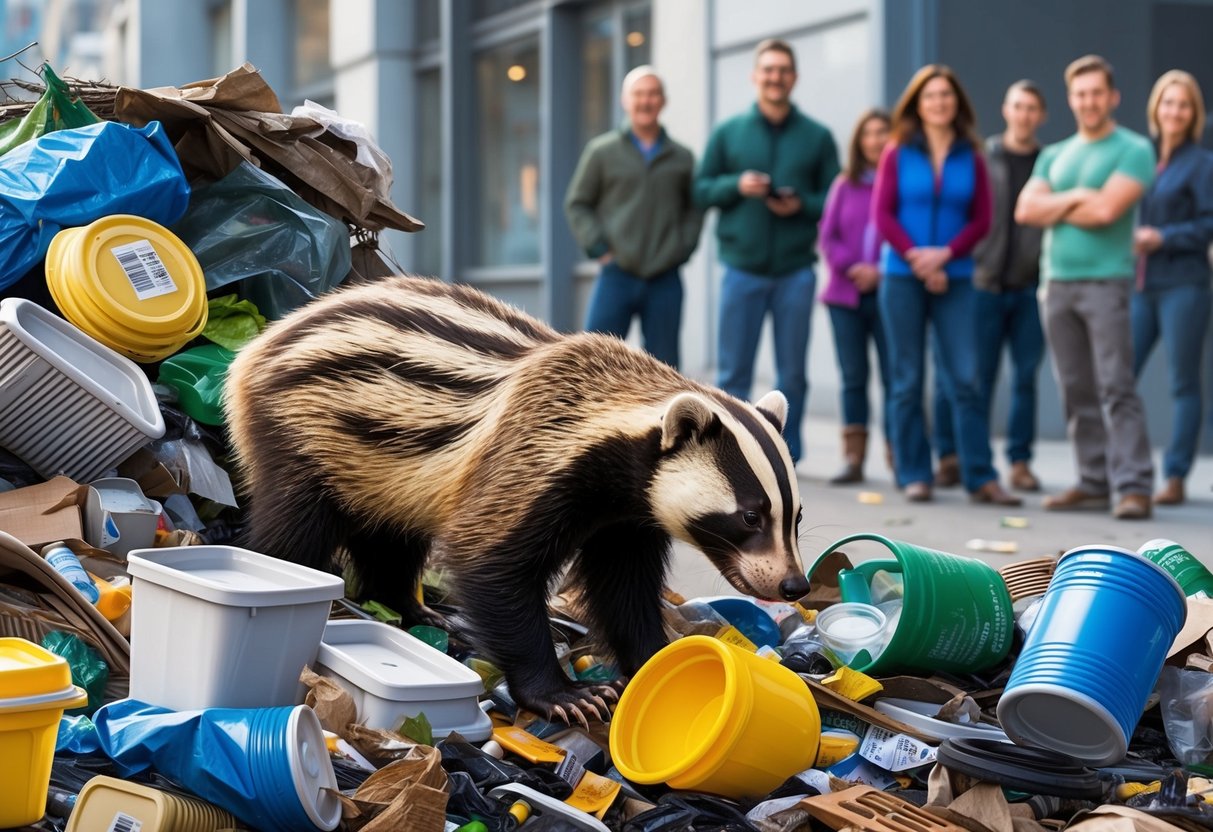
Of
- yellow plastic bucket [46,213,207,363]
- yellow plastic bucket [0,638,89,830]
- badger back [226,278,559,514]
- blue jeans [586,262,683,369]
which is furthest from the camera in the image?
blue jeans [586,262,683,369]

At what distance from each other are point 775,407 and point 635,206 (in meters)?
5.29

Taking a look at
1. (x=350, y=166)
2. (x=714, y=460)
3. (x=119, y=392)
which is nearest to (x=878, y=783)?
(x=714, y=460)

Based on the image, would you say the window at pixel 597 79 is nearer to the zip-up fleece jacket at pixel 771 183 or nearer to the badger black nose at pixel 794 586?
the zip-up fleece jacket at pixel 771 183

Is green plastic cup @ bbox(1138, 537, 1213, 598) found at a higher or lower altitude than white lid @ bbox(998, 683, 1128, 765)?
higher

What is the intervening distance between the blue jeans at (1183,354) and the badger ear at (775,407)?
15.3 ft

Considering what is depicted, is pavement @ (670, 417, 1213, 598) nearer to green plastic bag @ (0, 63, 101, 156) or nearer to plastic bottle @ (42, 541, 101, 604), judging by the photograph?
plastic bottle @ (42, 541, 101, 604)

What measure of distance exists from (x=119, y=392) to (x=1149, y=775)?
11.0ft

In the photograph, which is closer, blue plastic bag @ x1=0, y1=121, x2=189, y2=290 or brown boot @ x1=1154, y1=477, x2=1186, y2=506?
blue plastic bag @ x1=0, y1=121, x2=189, y2=290

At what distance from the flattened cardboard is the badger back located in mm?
528

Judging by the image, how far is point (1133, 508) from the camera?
313 inches

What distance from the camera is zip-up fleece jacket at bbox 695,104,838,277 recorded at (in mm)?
9227

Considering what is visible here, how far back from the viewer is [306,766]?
10.3 feet

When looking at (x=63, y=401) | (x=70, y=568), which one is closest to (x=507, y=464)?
(x=70, y=568)

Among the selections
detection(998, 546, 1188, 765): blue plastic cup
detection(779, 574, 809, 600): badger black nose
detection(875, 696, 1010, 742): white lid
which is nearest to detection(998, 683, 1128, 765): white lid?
detection(998, 546, 1188, 765): blue plastic cup
